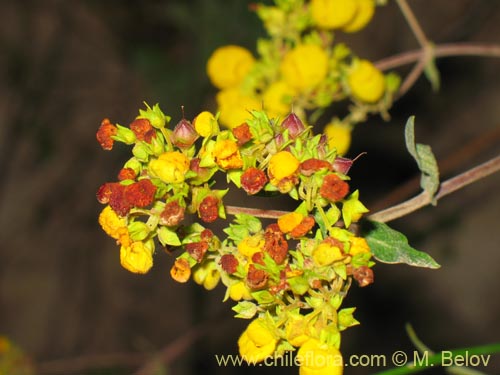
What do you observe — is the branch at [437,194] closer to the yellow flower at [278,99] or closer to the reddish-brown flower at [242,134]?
the reddish-brown flower at [242,134]

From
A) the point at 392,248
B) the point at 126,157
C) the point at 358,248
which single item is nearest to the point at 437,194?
the point at 392,248

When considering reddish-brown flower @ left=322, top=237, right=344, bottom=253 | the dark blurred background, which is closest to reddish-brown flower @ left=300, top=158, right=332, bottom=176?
reddish-brown flower @ left=322, top=237, right=344, bottom=253

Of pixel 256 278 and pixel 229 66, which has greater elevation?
pixel 229 66

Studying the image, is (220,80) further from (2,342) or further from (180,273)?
(2,342)

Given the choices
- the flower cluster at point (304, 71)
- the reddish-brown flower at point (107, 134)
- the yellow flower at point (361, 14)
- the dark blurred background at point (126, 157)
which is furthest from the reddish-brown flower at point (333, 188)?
the dark blurred background at point (126, 157)

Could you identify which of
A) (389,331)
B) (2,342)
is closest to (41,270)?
(2,342)

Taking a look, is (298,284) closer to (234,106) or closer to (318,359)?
(318,359)
